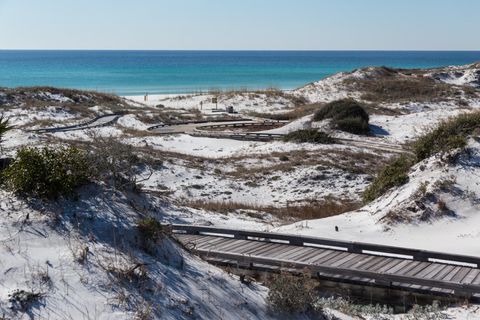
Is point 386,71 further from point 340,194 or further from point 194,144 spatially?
A: point 340,194

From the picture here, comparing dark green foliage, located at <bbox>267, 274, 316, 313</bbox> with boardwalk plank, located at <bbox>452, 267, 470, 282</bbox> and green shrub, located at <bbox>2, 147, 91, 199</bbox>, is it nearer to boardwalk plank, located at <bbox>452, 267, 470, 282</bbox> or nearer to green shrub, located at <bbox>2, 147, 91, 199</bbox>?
green shrub, located at <bbox>2, 147, 91, 199</bbox>

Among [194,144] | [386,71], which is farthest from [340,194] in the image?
[386,71]

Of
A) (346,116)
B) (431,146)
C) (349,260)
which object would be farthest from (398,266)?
(346,116)

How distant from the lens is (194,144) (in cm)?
3634

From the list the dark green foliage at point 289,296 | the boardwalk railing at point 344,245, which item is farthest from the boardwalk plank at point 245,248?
the dark green foliage at point 289,296

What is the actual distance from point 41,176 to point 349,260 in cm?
679

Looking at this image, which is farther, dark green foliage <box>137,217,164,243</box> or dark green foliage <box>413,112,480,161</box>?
dark green foliage <box>413,112,480,161</box>

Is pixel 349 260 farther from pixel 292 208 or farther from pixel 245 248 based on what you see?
pixel 292 208

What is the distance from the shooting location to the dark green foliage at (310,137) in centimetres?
3388

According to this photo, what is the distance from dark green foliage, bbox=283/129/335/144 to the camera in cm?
3388

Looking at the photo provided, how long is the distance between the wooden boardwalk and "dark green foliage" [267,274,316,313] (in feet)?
7.88

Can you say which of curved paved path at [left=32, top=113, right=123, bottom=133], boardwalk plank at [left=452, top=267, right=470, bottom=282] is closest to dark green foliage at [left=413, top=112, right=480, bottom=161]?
boardwalk plank at [left=452, top=267, right=470, bottom=282]

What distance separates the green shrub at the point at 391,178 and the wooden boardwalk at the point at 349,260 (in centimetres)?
668

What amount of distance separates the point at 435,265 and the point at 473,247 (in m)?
3.05
